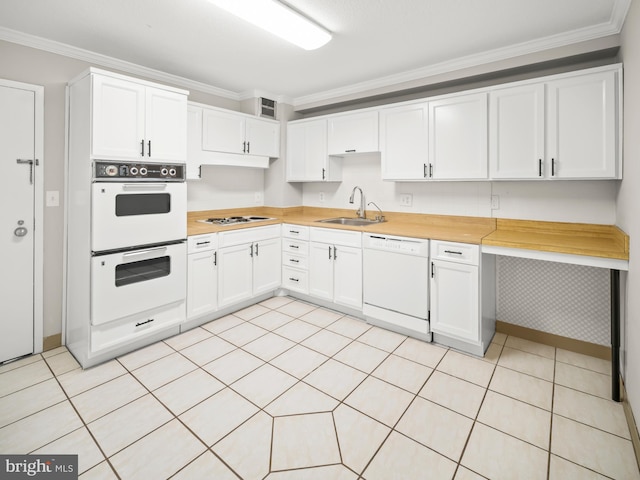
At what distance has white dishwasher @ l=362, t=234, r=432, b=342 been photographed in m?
2.94

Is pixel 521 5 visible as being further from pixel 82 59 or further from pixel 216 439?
pixel 82 59

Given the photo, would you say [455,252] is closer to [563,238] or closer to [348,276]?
[563,238]

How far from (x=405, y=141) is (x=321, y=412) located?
2.54 m

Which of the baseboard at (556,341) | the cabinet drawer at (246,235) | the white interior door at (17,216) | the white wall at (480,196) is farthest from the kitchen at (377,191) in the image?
the baseboard at (556,341)

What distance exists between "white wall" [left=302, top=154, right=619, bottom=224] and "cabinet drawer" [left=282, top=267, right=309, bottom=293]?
104 centimetres

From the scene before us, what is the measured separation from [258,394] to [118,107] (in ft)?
7.51

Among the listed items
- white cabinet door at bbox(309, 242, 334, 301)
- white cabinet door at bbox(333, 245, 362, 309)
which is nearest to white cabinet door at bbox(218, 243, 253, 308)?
white cabinet door at bbox(309, 242, 334, 301)

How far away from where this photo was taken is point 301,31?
2457 mm

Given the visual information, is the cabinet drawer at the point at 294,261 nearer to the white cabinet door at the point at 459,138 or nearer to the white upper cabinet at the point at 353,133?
the white upper cabinet at the point at 353,133

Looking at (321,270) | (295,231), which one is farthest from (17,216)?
(321,270)

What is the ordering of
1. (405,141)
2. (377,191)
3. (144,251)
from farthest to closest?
(377,191) < (405,141) < (144,251)

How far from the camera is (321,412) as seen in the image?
2.03 metres

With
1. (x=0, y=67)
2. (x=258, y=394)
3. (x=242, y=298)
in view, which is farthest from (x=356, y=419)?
(x=0, y=67)

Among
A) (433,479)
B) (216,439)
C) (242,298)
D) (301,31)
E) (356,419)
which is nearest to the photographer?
(433,479)
